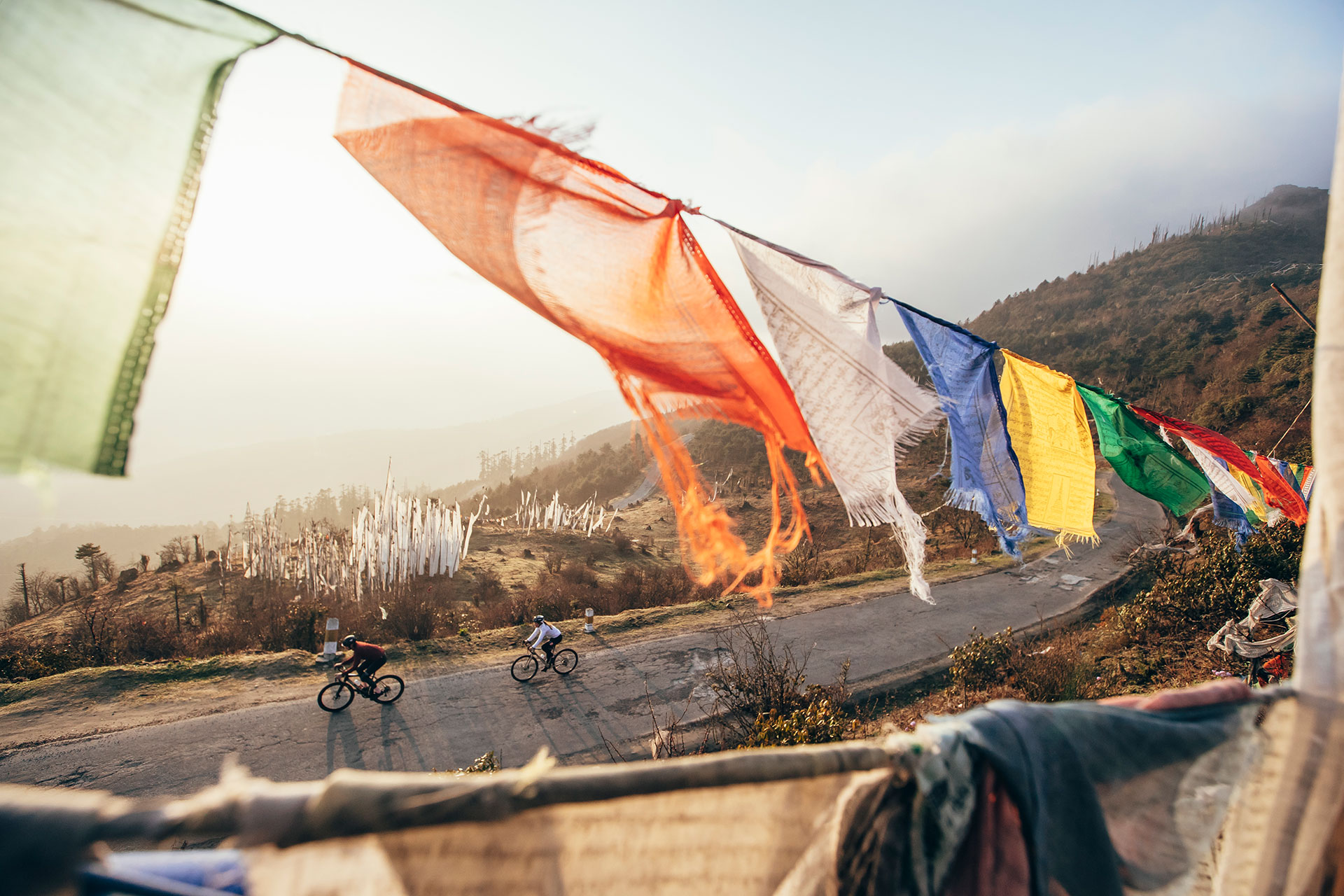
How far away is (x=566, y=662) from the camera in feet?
29.2

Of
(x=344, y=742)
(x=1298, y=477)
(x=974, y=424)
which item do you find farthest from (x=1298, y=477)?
(x=344, y=742)

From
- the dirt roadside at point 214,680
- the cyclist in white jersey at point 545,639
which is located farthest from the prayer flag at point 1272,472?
the cyclist in white jersey at point 545,639

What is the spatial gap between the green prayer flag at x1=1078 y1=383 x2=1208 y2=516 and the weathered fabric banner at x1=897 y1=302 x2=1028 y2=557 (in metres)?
1.45

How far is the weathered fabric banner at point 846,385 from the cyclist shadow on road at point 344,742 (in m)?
6.31

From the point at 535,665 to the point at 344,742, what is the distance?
2682 millimetres

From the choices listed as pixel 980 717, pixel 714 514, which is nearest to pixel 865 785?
pixel 980 717

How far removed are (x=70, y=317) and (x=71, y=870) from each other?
1097mm

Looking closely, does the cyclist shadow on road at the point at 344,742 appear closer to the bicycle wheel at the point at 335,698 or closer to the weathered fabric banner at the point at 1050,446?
the bicycle wheel at the point at 335,698

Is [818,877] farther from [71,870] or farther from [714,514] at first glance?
[714,514]

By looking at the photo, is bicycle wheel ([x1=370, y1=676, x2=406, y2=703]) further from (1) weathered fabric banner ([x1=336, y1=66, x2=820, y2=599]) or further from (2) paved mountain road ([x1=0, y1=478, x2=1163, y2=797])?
(1) weathered fabric banner ([x1=336, y1=66, x2=820, y2=599])

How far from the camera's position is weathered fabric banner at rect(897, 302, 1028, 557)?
343 cm

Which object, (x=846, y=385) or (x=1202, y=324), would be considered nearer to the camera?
→ (x=846, y=385)

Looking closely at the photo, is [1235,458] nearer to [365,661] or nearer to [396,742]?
[396,742]

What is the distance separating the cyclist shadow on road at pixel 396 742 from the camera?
20.3ft
